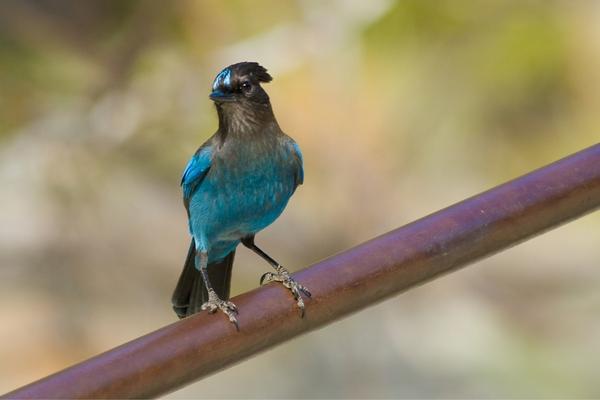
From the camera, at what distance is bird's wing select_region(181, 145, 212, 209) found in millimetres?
3641

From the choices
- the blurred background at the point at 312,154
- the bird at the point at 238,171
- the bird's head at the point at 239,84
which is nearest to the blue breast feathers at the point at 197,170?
the bird at the point at 238,171

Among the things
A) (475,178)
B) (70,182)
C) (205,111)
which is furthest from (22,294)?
(475,178)

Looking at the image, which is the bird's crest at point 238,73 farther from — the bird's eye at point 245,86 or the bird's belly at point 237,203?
the bird's belly at point 237,203

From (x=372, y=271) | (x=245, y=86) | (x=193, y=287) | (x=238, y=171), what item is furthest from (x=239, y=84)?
(x=372, y=271)

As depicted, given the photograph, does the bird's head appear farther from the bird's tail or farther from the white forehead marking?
the bird's tail

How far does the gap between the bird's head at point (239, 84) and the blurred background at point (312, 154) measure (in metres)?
2.64

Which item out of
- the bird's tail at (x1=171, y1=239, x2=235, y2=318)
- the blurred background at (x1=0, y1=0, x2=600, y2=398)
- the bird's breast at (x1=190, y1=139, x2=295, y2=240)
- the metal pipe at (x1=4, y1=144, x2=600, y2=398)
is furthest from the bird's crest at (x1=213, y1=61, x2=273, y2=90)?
the blurred background at (x1=0, y1=0, x2=600, y2=398)

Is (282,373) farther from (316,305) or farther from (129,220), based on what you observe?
(316,305)

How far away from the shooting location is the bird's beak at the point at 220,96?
3543 mm

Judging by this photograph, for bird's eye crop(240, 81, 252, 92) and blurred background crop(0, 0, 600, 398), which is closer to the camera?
bird's eye crop(240, 81, 252, 92)

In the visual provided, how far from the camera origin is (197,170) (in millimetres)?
3672

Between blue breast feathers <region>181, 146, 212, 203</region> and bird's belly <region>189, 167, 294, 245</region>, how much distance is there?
0.04 metres

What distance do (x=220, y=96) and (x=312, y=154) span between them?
3.15 metres

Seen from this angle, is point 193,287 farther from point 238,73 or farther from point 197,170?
point 238,73
